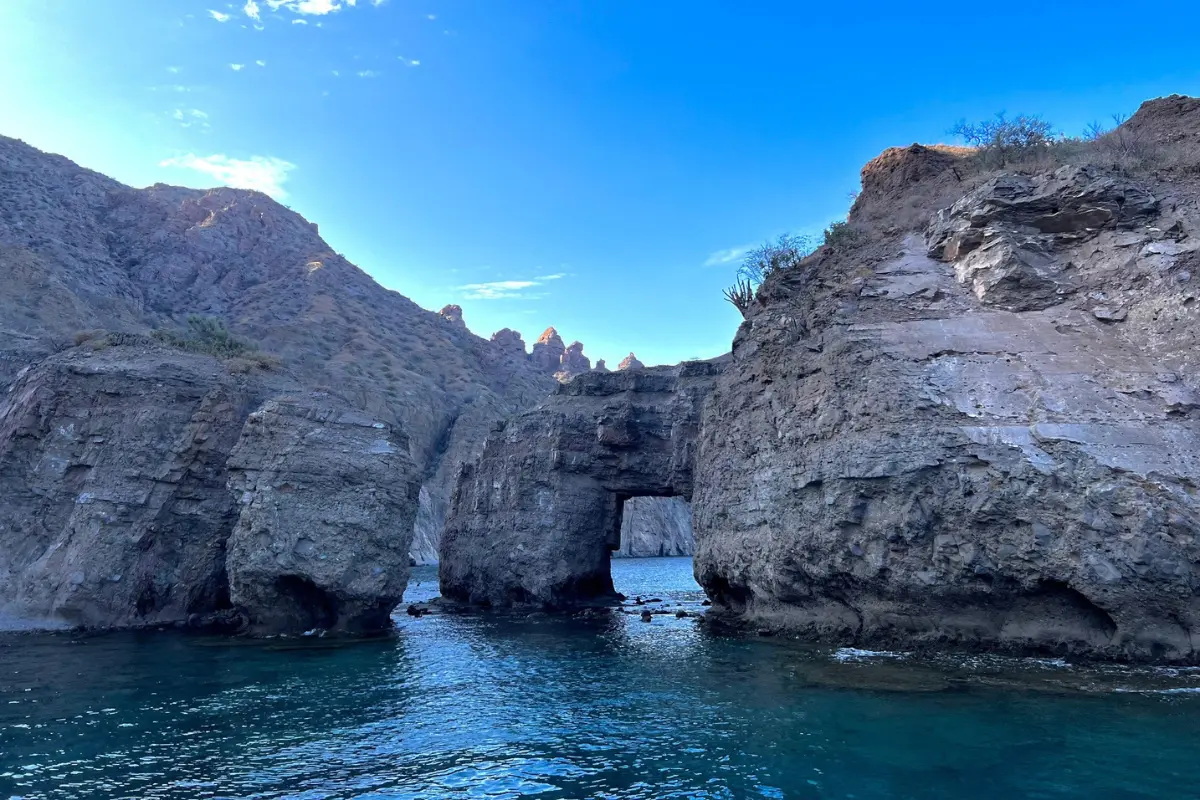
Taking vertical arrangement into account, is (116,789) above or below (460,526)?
below

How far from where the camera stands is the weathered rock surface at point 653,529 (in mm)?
88188

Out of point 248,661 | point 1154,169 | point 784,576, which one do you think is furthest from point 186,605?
point 1154,169

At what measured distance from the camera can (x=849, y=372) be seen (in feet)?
63.9

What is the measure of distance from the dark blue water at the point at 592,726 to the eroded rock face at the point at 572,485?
11780 mm

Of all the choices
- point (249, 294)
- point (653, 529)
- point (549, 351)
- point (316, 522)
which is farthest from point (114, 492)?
point (549, 351)

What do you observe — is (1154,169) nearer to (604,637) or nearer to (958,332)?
(958,332)

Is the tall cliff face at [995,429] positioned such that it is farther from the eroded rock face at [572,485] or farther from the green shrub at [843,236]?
the eroded rock face at [572,485]

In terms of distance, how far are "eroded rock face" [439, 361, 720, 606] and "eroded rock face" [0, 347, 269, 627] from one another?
10759 millimetres

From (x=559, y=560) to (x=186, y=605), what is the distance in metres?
13.5

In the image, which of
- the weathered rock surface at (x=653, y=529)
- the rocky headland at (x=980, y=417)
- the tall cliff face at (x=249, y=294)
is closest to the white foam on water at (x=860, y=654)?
the rocky headland at (x=980, y=417)

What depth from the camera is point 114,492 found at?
23844 mm

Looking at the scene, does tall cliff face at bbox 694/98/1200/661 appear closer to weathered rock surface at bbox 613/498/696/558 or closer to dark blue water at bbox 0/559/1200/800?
dark blue water at bbox 0/559/1200/800

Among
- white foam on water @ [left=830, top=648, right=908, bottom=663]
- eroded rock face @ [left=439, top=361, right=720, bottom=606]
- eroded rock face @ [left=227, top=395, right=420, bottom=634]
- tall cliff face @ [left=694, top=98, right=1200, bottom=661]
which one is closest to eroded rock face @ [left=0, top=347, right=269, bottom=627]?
eroded rock face @ [left=227, top=395, right=420, bottom=634]

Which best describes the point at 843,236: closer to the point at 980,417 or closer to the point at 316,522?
the point at 980,417
